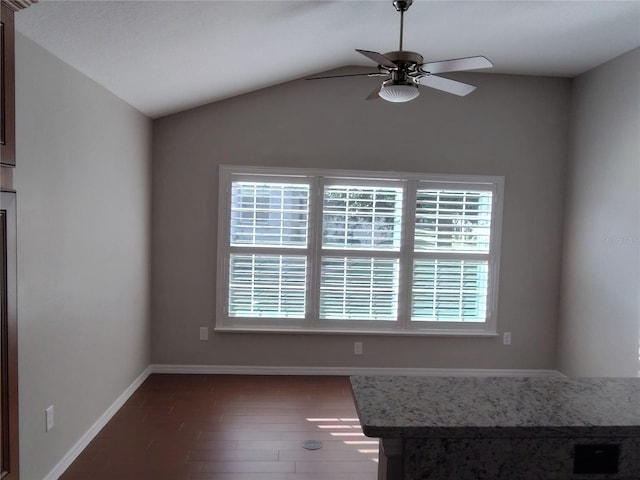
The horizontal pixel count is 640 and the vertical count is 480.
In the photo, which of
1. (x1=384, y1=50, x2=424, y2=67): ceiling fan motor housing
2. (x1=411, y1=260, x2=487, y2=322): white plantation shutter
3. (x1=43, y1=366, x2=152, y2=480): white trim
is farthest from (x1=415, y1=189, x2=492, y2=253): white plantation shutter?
(x1=43, y1=366, x2=152, y2=480): white trim

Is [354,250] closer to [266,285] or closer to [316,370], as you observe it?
[266,285]

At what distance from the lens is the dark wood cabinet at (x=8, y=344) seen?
166 centimetres

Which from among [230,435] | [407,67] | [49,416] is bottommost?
[230,435]

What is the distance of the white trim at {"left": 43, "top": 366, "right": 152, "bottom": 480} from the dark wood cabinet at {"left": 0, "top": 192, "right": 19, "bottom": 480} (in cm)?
97

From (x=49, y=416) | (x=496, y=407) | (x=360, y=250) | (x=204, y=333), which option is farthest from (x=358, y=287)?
(x=496, y=407)

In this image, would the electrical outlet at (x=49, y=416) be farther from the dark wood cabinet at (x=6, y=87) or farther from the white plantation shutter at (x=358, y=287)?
the white plantation shutter at (x=358, y=287)

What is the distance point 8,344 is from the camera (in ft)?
5.82

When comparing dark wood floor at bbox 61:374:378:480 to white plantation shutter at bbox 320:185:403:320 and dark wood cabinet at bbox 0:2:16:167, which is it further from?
dark wood cabinet at bbox 0:2:16:167

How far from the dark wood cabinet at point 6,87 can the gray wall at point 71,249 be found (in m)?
0.66

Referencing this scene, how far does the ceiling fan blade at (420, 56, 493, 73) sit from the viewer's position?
220cm

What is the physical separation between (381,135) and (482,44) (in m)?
1.16

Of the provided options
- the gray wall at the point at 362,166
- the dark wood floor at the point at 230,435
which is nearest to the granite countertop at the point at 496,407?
the dark wood floor at the point at 230,435

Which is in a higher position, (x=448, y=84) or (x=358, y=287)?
(x=448, y=84)

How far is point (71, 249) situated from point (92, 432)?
1.32 meters
